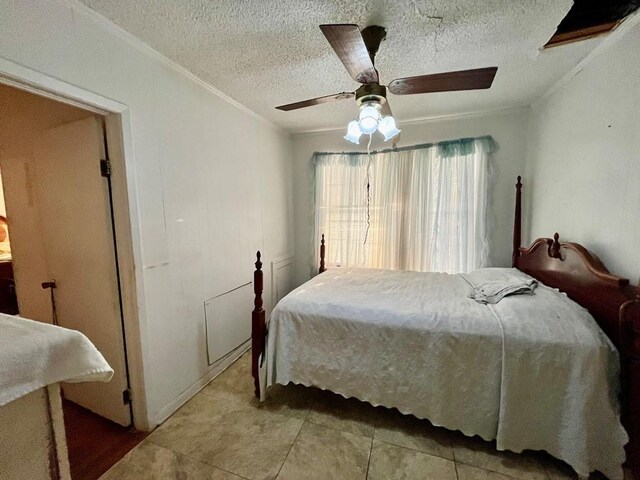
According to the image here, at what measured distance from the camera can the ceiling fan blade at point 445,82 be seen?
1.35m

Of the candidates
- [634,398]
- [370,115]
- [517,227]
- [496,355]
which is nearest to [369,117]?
[370,115]

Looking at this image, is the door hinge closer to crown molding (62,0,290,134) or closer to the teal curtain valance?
crown molding (62,0,290,134)

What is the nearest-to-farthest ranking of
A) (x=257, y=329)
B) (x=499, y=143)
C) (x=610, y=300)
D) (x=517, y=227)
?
(x=610, y=300)
(x=257, y=329)
(x=517, y=227)
(x=499, y=143)

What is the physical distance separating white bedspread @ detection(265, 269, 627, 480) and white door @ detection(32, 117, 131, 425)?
1.03m

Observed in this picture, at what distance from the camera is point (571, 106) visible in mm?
2061

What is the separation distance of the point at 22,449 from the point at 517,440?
7.22ft

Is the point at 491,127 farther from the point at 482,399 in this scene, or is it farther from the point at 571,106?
the point at 482,399

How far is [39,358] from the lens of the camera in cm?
88

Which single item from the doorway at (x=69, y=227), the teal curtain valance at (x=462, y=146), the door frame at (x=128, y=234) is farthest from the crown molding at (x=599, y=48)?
the doorway at (x=69, y=227)

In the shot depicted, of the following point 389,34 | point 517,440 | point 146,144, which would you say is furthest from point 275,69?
point 517,440

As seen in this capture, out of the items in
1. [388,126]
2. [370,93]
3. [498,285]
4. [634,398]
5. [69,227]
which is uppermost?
[370,93]

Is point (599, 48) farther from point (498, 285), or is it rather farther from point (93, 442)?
point (93, 442)

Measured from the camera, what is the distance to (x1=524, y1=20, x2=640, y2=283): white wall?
Answer: 1481 mm

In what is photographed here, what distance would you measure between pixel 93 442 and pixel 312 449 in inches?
54.7
